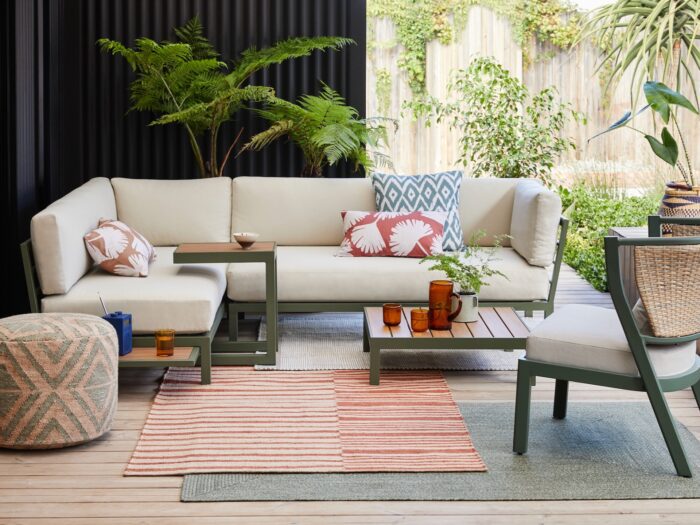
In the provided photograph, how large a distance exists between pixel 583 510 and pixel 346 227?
249 cm

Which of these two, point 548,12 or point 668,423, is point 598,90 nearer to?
point 548,12

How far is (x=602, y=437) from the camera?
367 centimetres

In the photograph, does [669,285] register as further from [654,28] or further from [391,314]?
[654,28]

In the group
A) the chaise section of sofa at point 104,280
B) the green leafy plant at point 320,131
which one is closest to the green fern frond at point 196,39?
the green leafy plant at point 320,131

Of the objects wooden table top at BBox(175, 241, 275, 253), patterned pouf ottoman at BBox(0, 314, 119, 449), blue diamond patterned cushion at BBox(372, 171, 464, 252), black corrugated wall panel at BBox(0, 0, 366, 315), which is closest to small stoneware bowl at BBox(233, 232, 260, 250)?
wooden table top at BBox(175, 241, 275, 253)

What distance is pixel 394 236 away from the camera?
5.09 metres

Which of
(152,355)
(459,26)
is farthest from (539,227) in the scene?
(459,26)

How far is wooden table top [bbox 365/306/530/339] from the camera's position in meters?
4.25

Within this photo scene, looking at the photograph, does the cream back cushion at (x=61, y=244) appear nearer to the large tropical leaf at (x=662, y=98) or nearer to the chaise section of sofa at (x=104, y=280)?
the chaise section of sofa at (x=104, y=280)

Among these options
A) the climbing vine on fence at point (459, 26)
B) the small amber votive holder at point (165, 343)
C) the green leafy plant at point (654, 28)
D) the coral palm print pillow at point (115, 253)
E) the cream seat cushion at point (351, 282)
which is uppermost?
the climbing vine on fence at point (459, 26)

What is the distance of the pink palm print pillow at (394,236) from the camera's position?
5.07m

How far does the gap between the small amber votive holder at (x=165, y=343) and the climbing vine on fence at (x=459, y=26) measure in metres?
5.13

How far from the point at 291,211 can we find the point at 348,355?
103cm

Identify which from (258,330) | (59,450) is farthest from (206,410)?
(258,330)
